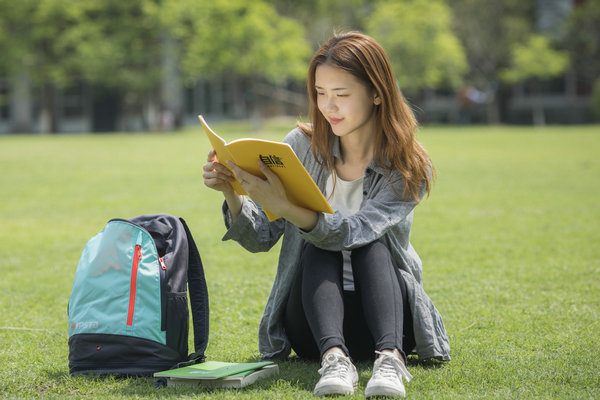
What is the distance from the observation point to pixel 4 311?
436 centimetres

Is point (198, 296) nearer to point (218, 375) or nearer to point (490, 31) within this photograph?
point (218, 375)

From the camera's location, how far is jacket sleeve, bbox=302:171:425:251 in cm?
275

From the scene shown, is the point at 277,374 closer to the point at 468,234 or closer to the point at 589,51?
the point at 468,234

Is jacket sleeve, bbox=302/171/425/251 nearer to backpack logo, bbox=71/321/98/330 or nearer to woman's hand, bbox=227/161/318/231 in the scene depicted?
woman's hand, bbox=227/161/318/231

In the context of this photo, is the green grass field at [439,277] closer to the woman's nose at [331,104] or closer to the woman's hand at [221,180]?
the woman's hand at [221,180]

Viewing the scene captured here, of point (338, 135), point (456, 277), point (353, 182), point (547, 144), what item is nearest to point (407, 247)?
point (353, 182)

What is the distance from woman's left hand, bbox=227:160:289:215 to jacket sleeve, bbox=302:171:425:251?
6.1 inches

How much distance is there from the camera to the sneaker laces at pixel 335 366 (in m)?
2.67

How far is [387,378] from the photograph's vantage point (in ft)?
8.66

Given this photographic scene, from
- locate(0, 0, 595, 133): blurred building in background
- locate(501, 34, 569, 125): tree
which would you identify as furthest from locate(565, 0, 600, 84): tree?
locate(0, 0, 595, 133): blurred building in background

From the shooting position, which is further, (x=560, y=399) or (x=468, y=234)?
(x=468, y=234)

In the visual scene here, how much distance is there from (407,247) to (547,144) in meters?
16.5

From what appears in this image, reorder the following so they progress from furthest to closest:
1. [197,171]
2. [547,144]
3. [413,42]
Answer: [413,42] < [547,144] < [197,171]

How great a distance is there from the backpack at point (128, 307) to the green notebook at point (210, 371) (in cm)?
11
